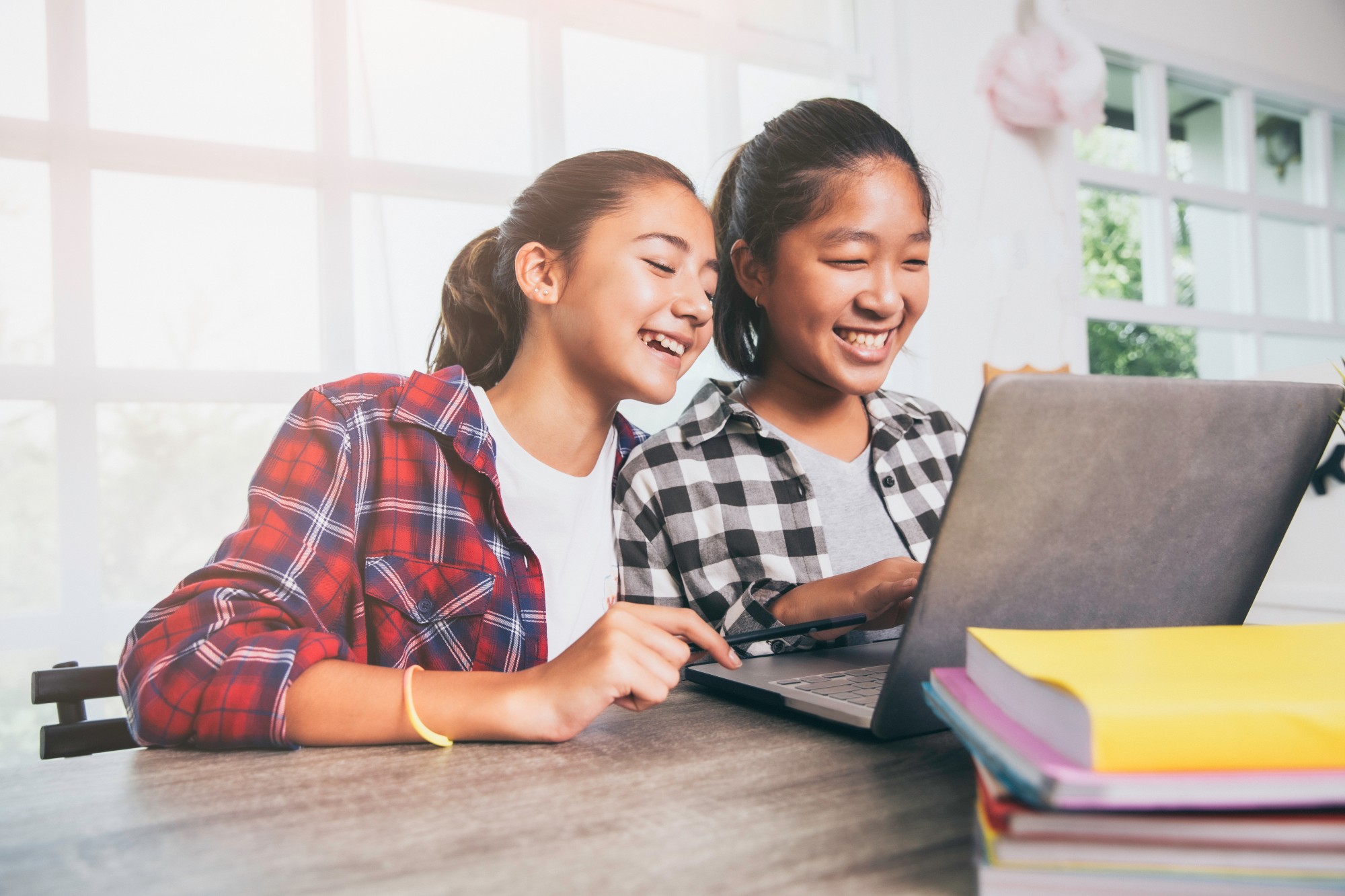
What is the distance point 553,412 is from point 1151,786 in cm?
89

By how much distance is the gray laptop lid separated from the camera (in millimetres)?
431

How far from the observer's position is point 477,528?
3.21 feet

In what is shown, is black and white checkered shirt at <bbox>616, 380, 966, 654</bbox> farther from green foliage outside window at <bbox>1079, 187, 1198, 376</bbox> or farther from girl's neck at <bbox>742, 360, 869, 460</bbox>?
green foliage outside window at <bbox>1079, 187, 1198, 376</bbox>

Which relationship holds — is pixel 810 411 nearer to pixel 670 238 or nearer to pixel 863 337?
pixel 863 337

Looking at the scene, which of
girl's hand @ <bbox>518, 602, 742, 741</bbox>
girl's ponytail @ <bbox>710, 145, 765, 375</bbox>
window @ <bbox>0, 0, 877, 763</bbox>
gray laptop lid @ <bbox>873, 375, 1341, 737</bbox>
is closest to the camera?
gray laptop lid @ <bbox>873, 375, 1341, 737</bbox>

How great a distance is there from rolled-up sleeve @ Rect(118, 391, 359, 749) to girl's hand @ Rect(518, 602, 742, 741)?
0.18 m

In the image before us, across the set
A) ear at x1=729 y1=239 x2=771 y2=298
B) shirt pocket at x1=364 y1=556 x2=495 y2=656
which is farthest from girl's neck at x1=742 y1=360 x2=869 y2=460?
shirt pocket at x1=364 y1=556 x2=495 y2=656

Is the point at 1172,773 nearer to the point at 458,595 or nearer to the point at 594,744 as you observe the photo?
the point at 594,744

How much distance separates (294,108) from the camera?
6.28 feet

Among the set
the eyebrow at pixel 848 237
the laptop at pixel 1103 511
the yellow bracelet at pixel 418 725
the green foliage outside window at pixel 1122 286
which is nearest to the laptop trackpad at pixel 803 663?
the laptop at pixel 1103 511

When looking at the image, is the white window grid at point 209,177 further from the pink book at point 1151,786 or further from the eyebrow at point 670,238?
the pink book at point 1151,786

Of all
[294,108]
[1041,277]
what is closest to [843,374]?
[294,108]

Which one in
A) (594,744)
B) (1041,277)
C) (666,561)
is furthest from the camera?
(1041,277)

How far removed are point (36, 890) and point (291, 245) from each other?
1.74 meters
